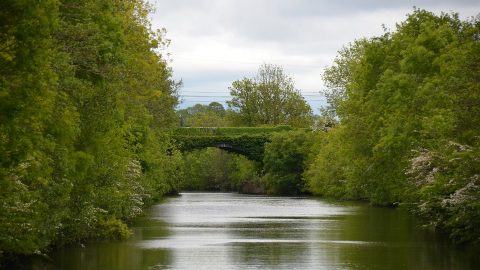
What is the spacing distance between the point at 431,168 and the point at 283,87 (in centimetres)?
7755

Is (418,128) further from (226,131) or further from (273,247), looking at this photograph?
(226,131)

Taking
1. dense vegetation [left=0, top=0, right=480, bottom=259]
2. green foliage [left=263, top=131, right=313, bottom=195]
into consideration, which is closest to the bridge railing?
green foliage [left=263, top=131, right=313, bottom=195]

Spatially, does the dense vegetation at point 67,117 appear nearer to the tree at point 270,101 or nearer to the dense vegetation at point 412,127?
the dense vegetation at point 412,127

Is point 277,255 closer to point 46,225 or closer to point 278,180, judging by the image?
point 46,225

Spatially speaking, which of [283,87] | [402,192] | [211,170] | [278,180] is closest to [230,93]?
[283,87]

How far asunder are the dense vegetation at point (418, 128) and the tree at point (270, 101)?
29.3 meters

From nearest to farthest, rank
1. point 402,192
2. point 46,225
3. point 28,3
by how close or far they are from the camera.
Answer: point 28,3, point 46,225, point 402,192

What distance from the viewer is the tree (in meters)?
113

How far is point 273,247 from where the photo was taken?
1268 inches

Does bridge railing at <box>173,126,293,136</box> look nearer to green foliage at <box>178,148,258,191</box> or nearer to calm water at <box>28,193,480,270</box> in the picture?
green foliage at <box>178,148,258,191</box>

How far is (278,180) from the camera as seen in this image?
313 ft

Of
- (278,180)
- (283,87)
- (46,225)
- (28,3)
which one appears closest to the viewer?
(28,3)

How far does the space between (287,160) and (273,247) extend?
6046 centimetres

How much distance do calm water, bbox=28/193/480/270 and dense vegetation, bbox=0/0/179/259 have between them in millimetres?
1492
